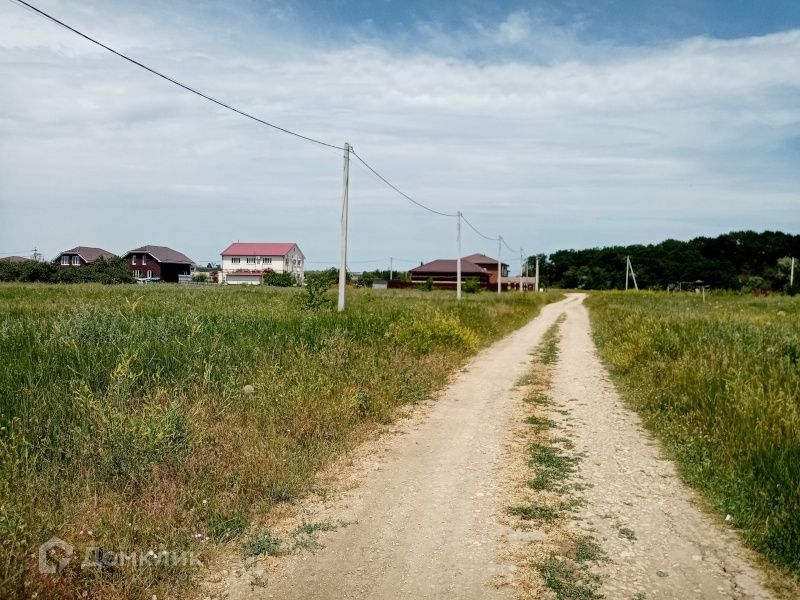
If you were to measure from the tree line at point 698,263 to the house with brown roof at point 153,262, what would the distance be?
272 feet

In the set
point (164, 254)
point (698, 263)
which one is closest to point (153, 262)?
point (164, 254)

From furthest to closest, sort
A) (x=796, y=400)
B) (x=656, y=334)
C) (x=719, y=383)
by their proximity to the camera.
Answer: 1. (x=656, y=334)
2. (x=719, y=383)
3. (x=796, y=400)

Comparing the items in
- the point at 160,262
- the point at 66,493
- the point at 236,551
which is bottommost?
the point at 236,551

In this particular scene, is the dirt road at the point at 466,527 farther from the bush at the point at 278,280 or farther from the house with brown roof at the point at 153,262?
the house with brown roof at the point at 153,262

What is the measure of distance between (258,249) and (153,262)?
20.6 meters

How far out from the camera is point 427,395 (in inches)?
396

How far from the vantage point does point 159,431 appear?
215 inches

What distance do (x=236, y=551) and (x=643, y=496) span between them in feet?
13.0

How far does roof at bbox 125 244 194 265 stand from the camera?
8456 cm

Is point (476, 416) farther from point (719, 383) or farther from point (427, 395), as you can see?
point (719, 383)

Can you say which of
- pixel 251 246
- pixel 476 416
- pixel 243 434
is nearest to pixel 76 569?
pixel 243 434

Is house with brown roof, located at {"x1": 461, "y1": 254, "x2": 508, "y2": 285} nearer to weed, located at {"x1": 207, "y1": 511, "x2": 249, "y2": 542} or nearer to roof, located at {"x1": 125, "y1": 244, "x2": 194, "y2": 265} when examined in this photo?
roof, located at {"x1": 125, "y1": 244, "x2": 194, "y2": 265}
